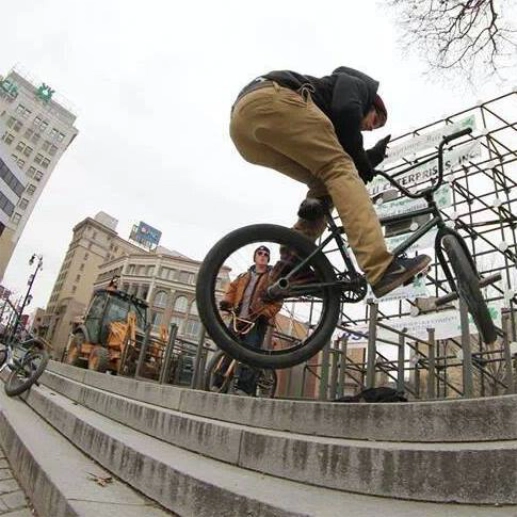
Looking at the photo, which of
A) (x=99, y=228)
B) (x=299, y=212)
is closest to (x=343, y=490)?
(x=299, y=212)

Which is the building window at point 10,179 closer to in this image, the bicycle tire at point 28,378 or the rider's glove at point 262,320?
the bicycle tire at point 28,378

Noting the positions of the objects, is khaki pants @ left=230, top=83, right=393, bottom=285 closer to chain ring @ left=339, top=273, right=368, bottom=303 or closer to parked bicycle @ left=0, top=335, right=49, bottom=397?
chain ring @ left=339, top=273, right=368, bottom=303

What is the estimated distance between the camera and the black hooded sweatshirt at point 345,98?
255 cm

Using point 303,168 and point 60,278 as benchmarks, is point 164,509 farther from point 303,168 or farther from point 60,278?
point 60,278

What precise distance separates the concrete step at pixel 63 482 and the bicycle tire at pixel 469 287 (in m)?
1.99

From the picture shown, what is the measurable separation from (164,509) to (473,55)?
9.06m

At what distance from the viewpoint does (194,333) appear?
2554 inches

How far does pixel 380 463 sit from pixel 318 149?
1.64 m

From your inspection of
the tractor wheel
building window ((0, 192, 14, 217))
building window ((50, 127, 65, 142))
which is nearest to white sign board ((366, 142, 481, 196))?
the tractor wheel

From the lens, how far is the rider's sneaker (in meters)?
2.36

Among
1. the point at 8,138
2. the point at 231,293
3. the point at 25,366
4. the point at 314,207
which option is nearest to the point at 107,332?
the point at 25,366

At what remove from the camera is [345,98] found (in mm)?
2551

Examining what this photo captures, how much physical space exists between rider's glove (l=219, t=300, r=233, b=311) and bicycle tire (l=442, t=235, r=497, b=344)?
1463 mm

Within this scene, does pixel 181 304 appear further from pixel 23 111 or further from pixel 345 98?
pixel 345 98
